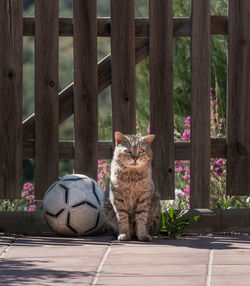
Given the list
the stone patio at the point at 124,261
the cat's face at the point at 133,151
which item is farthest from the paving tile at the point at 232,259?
the cat's face at the point at 133,151

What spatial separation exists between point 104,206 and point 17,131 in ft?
3.51

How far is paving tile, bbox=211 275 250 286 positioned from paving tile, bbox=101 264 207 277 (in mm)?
155

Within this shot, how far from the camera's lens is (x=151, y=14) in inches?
240

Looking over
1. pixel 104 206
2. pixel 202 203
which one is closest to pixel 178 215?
pixel 202 203

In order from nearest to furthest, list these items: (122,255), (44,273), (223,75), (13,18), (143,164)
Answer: (44,273)
(122,255)
(143,164)
(13,18)
(223,75)

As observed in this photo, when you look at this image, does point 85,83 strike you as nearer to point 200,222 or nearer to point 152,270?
point 200,222

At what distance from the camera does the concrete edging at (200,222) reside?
244 inches

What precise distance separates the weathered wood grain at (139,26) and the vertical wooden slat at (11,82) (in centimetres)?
10

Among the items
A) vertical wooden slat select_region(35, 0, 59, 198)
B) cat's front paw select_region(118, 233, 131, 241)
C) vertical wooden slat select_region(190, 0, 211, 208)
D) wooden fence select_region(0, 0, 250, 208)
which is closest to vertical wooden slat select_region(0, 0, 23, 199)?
wooden fence select_region(0, 0, 250, 208)

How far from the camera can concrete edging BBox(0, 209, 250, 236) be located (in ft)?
20.3

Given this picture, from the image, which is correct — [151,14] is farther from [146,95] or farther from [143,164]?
[146,95]

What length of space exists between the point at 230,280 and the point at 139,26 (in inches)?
112

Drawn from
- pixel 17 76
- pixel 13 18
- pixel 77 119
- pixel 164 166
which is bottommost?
pixel 164 166

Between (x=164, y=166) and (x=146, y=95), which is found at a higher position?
(x=146, y=95)
